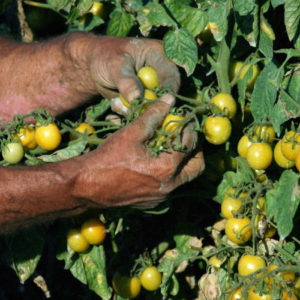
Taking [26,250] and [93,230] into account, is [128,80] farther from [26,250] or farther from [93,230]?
[26,250]

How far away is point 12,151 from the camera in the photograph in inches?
68.7

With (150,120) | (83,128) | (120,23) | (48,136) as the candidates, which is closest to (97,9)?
(120,23)

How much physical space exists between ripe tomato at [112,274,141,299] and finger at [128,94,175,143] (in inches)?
25.5

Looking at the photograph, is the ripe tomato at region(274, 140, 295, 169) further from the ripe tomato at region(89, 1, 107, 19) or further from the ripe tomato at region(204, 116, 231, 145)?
the ripe tomato at region(89, 1, 107, 19)

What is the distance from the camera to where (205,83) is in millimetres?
1887

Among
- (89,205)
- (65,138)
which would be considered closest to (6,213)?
(89,205)

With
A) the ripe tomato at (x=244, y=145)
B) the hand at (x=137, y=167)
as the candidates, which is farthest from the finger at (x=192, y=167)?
the ripe tomato at (x=244, y=145)

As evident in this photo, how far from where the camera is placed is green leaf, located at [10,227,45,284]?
6.76 feet

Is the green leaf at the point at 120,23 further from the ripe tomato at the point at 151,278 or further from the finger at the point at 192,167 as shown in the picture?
the ripe tomato at the point at 151,278

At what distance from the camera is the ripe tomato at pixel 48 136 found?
5.73 ft

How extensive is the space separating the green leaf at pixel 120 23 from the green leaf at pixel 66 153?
386 millimetres

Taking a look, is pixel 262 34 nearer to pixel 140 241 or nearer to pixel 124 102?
pixel 124 102

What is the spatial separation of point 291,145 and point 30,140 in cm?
72

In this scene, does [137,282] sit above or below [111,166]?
below
